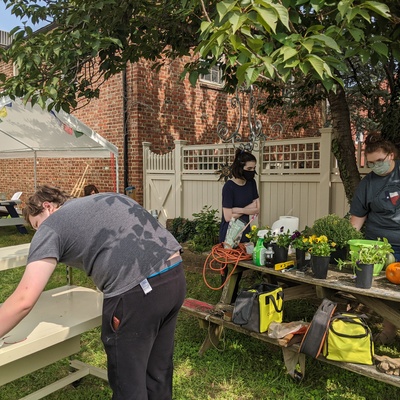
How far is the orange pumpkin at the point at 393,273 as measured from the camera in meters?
2.73

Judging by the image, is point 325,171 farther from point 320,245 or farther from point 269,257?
point 320,245

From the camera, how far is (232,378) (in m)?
3.30

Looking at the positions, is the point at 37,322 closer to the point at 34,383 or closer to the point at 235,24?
the point at 34,383

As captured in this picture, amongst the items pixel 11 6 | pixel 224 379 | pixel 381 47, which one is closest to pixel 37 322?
pixel 224 379

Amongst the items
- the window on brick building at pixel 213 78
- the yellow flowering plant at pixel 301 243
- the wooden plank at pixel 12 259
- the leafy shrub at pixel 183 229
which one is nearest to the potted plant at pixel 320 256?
the yellow flowering plant at pixel 301 243

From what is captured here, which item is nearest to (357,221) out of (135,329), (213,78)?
(135,329)

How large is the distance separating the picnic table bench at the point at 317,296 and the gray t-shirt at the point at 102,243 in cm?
137

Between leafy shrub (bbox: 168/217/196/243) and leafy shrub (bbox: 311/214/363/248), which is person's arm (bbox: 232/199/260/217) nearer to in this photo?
leafy shrub (bbox: 311/214/363/248)

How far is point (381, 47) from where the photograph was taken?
8.17 feet

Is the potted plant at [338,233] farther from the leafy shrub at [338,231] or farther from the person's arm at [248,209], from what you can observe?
the person's arm at [248,209]

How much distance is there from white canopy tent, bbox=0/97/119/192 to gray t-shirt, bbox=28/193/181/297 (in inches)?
209

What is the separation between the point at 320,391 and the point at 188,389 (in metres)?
1.00

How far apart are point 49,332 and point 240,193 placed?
2.53 metres

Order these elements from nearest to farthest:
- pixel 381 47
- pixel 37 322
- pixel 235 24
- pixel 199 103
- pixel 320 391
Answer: pixel 235 24 → pixel 381 47 → pixel 37 322 → pixel 320 391 → pixel 199 103
